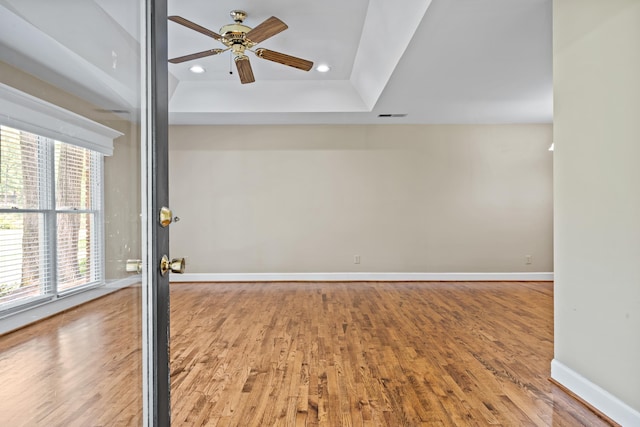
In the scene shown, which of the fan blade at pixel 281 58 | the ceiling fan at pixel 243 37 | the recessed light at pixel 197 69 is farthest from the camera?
the recessed light at pixel 197 69

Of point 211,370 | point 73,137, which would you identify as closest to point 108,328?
point 73,137

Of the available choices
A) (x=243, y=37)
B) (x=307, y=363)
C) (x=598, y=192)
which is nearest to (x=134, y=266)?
(x=307, y=363)

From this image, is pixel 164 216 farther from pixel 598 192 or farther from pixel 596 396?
pixel 596 396

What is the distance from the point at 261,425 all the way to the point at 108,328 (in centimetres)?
119

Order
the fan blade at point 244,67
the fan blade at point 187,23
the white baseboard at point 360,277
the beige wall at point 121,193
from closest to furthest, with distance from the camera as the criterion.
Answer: the beige wall at point 121,193 → the fan blade at point 187,23 → the fan blade at point 244,67 → the white baseboard at point 360,277

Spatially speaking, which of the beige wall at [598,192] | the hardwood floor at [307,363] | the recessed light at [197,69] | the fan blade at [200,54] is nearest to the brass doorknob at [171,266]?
the hardwood floor at [307,363]

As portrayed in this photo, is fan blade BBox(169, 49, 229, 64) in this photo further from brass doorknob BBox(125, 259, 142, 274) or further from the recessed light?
brass doorknob BBox(125, 259, 142, 274)

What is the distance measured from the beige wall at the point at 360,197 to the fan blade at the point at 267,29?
8.83 ft

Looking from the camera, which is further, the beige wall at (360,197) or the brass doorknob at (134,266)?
the beige wall at (360,197)

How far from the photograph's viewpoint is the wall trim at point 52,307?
554 mm

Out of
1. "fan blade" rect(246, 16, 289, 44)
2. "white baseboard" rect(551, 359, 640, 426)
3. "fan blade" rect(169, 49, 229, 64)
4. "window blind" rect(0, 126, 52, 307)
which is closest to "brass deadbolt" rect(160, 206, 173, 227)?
"window blind" rect(0, 126, 52, 307)

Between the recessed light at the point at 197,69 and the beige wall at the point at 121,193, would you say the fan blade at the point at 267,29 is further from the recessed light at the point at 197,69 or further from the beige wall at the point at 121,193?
the beige wall at the point at 121,193

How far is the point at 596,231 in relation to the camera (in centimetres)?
193

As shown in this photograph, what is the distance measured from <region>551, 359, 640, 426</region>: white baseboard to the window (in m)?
2.24
